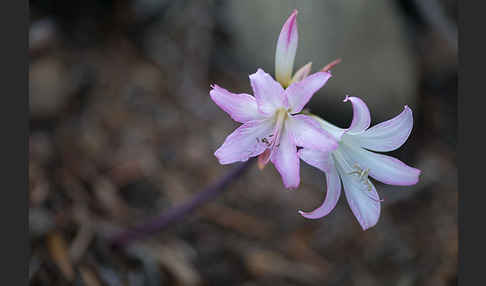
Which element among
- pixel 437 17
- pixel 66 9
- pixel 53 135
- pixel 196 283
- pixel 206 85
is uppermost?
pixel 437 17

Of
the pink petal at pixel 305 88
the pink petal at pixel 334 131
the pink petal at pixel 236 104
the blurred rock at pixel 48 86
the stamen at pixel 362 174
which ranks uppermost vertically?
the pink petal at pixel 305 88

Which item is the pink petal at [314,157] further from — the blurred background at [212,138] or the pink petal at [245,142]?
the blurred background at [212,138]

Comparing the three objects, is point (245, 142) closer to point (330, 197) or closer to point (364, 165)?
point (330, 197)

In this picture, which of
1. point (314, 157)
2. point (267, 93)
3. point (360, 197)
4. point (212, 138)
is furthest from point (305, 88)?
point (212, 138)

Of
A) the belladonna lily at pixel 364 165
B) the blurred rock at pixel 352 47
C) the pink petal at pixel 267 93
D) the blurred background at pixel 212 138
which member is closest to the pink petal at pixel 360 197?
the belladonna lily at pixel 364 165

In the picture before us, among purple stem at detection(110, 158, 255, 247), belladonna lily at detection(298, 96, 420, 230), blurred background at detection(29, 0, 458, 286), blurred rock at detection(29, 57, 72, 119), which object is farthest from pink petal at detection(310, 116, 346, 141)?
blurred rock at detection(29, 57, 72, 119)

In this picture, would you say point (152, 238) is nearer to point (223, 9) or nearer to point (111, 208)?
point (111, 208)

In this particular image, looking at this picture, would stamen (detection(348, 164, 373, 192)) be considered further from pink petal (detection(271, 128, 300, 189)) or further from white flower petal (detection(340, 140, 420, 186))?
pink petal (detection(271, 128, 300, 189))

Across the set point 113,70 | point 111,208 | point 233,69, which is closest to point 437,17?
point 233,69
